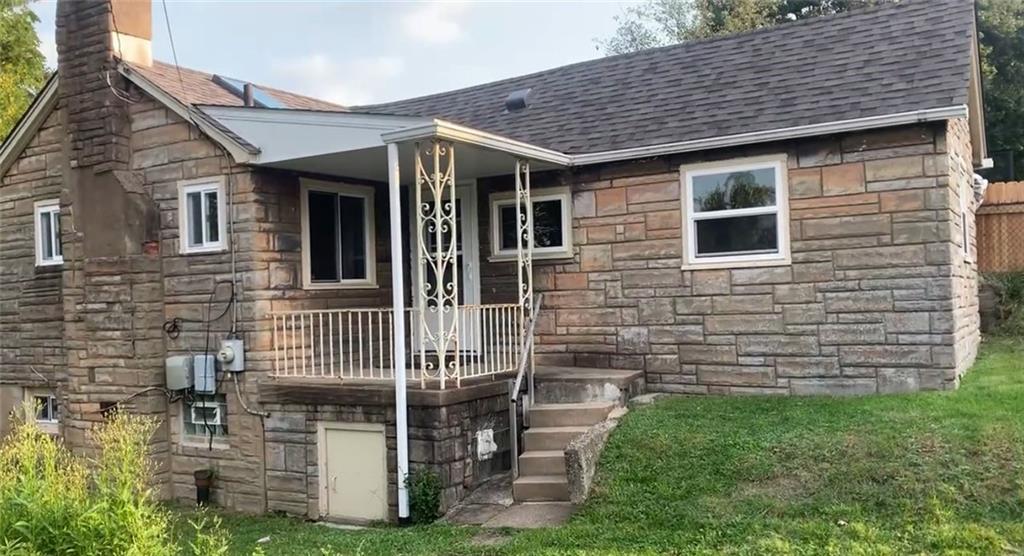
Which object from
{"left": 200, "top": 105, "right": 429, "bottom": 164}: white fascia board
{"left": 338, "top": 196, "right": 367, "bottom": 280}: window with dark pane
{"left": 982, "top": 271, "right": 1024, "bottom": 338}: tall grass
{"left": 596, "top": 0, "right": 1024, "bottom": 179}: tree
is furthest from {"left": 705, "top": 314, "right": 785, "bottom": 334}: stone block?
{"left": 596, "top": 0, "right": 1024, "bottom": 179}: tree

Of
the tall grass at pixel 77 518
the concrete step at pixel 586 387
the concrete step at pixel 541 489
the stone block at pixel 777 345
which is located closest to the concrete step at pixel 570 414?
the concrete step at pixel 586 387

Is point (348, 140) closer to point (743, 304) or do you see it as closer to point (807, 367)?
point (743, 304)

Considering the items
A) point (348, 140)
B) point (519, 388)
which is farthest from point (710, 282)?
point (348, 140)

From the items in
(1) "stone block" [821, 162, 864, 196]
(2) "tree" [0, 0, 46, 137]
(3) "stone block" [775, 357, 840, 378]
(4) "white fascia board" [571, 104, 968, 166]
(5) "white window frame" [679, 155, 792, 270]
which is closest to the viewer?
(4) "white fascia board" [571, 104, 968, 166]

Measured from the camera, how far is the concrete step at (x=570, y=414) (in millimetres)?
7895

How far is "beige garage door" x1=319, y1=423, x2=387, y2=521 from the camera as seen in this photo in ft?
25.4

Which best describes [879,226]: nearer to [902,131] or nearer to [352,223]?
[902,131]

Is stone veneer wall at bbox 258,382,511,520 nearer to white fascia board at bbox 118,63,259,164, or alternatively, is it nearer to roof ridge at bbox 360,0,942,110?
white fascia board at bbox 118,63,259,164

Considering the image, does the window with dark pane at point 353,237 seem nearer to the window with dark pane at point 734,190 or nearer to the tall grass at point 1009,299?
the window with dark pane at point 734,190

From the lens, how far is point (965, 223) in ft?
31.8

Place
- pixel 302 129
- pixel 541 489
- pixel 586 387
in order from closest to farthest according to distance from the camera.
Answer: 1. pixel 541 489
2. pixel 302 129
3. pixel 586 387

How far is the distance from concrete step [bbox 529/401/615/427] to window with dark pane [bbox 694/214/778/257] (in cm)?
200

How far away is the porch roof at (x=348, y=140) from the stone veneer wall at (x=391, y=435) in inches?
92.3

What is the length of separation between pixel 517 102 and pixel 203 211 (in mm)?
4479
